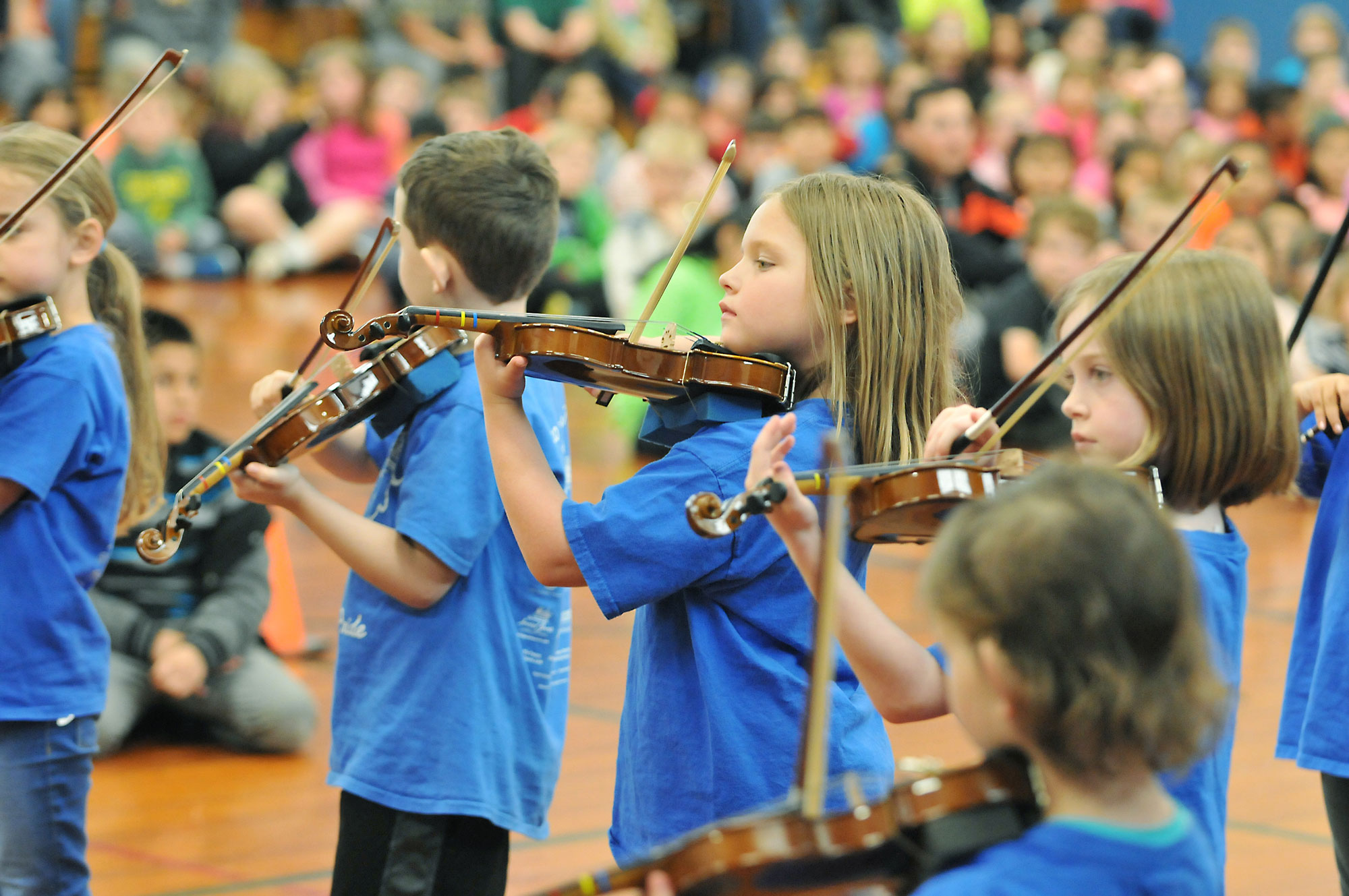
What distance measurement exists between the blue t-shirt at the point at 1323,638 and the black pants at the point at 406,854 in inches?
44.5

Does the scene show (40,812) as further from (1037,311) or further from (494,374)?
(1037,311)

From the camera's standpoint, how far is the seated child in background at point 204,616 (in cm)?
368

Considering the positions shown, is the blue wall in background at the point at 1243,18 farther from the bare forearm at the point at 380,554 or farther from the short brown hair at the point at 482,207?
the bare forearm at the point at 380,554

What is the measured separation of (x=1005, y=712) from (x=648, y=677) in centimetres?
67

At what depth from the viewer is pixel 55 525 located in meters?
2.14

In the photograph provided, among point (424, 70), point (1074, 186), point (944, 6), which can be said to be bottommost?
point (1074, 186)

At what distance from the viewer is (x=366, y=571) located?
6.63 ft

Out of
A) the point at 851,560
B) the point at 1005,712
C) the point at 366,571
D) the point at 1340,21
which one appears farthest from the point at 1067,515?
the point at 1340,21

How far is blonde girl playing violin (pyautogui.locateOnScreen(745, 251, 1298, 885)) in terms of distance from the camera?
1675 mm

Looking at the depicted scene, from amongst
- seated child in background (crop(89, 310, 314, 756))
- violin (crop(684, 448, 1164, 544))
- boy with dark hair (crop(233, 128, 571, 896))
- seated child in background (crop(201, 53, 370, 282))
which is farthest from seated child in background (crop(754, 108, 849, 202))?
violin (crop(684, 448, 1164, 544))

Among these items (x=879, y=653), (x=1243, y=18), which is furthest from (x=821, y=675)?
(x=1243, y=18)

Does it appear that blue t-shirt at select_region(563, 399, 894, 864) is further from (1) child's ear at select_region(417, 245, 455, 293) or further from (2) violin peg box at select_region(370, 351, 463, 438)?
Result: (1) child's ear at select_region(417, 245, 455, 293)

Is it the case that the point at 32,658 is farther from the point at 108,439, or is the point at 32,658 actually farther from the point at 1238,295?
the point at 1238,295

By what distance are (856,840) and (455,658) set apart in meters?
0.98
